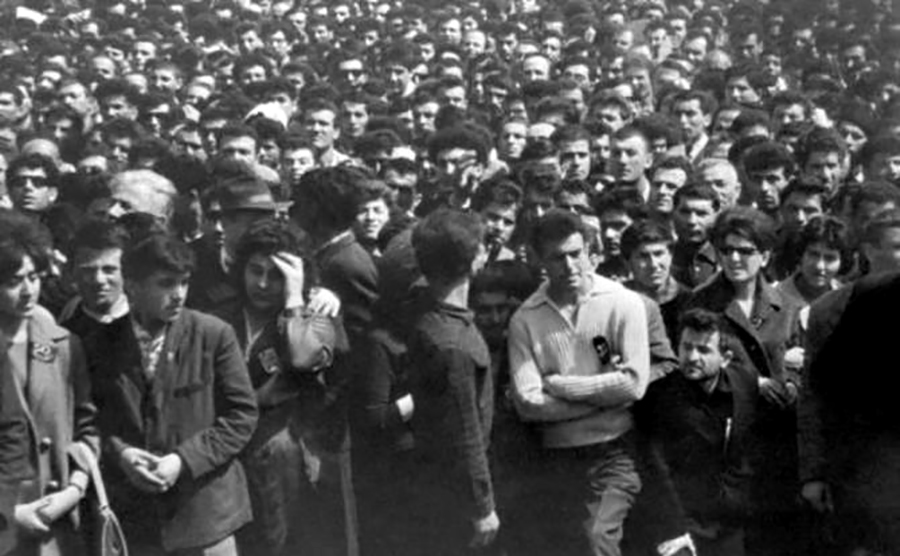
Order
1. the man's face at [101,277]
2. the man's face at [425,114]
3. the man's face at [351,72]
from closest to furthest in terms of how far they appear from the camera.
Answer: the man's face at [101,277] → the man's face at [425,114] → the man's face at [351,72]

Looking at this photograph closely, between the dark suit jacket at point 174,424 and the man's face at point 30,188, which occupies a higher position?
the man's face at point 30,188

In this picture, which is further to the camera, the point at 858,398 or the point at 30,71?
the point at 30,71

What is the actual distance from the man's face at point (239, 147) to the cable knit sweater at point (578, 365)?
3.12 meters

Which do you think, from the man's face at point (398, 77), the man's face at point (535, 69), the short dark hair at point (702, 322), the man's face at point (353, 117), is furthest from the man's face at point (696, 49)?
the short dark hair at point (702, 322)

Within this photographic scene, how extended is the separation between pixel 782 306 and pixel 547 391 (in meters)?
1.03

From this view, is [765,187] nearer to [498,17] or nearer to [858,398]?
[858,398]

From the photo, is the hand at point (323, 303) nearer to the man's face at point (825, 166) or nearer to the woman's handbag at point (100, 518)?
the woman's handbag at point (100, 518)

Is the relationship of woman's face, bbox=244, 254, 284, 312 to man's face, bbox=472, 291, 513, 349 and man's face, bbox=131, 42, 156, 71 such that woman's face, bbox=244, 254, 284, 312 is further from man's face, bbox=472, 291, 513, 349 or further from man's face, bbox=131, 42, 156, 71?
man's face, bbox=131, 42, 156, 71

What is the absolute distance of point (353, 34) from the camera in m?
13.9

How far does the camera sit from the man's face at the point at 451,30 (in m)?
13.9

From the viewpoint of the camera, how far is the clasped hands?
4.33m

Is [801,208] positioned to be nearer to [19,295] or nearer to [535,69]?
[19,295]

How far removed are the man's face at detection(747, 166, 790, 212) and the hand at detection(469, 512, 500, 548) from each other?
293cm

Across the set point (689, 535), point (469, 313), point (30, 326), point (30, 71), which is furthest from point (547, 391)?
point (30, 71)
